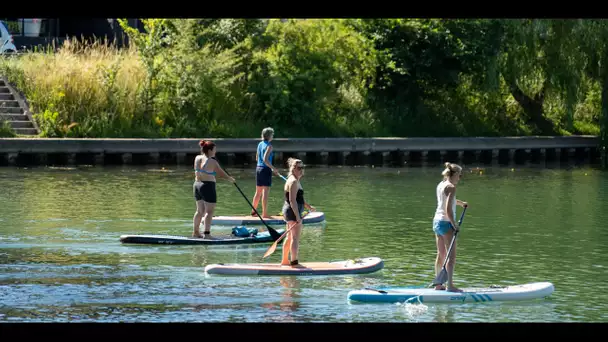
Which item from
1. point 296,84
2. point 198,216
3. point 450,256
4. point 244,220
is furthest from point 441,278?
point 296,84

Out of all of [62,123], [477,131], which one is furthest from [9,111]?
[477,131]

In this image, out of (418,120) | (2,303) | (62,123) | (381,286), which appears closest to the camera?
(2,303)

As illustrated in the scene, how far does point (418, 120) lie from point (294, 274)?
93.5ft

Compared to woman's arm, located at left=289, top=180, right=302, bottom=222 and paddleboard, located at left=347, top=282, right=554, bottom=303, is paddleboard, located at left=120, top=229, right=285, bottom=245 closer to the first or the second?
woman's arm, located at left=289, top=180, right=302, bottom=222

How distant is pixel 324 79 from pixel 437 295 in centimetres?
2843

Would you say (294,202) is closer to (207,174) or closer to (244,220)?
(207,174)

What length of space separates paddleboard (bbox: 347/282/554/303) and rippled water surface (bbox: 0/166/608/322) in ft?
0.37

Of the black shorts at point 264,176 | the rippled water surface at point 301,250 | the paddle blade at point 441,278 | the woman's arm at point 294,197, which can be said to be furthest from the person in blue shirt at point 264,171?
the paddle blade at point 441,278

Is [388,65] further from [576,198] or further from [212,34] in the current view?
[576,198]

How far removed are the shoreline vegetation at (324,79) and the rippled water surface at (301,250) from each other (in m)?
5.88

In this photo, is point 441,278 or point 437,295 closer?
point 437,295

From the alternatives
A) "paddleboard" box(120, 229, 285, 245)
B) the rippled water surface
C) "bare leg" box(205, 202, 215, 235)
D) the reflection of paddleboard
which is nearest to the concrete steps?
the rippled water surface

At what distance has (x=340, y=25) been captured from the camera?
44.6m

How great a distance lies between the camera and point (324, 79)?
42562mm
